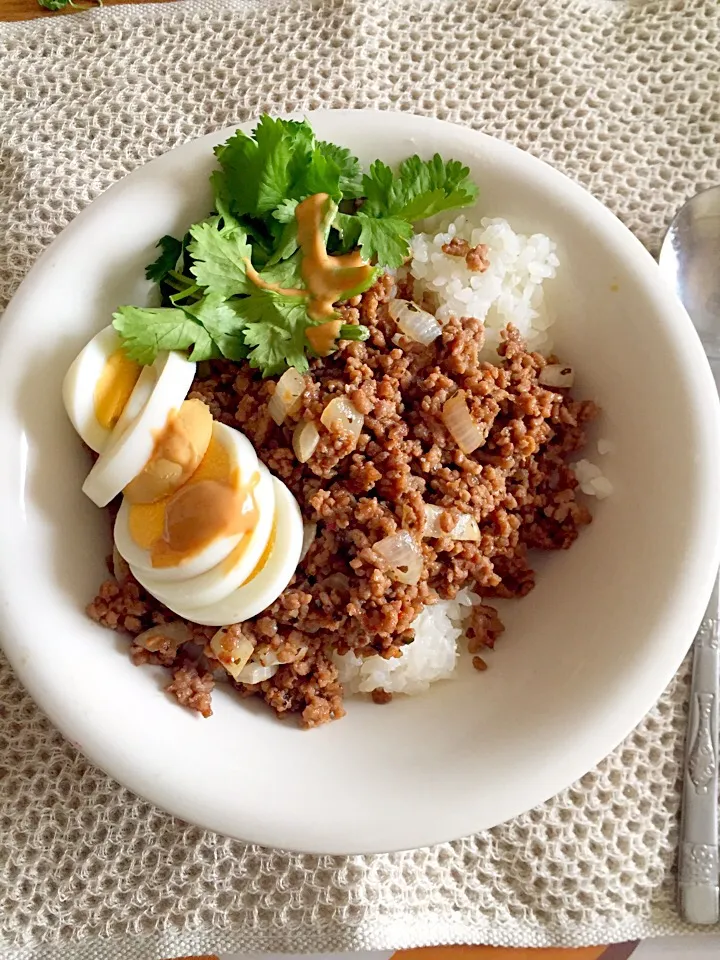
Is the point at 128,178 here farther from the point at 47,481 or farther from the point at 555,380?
the point at 555,380

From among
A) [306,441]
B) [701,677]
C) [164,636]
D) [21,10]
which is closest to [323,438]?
[306,441]

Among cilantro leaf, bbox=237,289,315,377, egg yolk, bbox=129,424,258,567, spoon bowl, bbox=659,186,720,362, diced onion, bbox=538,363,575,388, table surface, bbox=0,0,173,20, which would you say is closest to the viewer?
egg yolk, bbox=129,424,258,567

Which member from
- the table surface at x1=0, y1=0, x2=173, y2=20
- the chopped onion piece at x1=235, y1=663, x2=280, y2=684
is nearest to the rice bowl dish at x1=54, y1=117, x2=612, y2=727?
the chopped onion piece at x1=235, y1=663, x2=280, y2=684

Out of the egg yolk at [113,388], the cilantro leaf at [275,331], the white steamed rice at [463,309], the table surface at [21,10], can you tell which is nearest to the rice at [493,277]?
the white steamed rice at [463,309]

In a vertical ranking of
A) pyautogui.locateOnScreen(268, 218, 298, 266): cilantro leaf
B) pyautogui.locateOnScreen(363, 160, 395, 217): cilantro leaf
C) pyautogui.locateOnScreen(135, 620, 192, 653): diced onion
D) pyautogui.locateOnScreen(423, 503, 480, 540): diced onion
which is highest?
pyautogui.locateOnScreen(363, 160, 395, 217): cilantro leaf

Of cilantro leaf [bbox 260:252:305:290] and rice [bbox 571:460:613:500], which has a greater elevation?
cilantro leaf [bbox 260:252:305:290]

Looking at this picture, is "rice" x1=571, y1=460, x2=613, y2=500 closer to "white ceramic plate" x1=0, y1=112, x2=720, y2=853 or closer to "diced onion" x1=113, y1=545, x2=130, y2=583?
"white ceramic plate" x1=0, y1=112, x2=720, y2=853

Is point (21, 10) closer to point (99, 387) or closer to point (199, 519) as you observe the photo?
point (99, 387)


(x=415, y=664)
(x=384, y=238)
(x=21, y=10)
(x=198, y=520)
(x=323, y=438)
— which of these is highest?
(x=384, y=238)

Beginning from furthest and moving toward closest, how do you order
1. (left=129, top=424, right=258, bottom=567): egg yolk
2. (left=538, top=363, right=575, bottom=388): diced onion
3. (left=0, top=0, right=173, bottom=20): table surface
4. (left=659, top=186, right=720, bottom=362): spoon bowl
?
(left=0, top=0, right=173, bottom=20): table surface, (left=659, top=186, right=720, bottom=362): spoon bowl, (left=538, top=363, right=575, bottom=388): diced onion, (left=129, top=424, right=258, bottom=567): egg yolk
